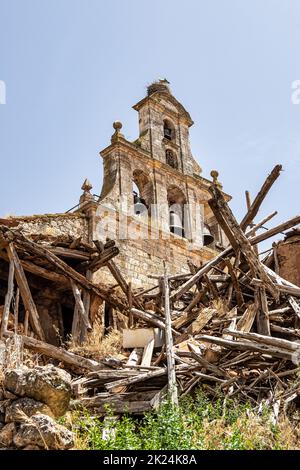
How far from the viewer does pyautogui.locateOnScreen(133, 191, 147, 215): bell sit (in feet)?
57.1

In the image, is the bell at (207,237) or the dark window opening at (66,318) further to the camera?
the bell at (207,237)

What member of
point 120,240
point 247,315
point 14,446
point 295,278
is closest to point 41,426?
point 14,446

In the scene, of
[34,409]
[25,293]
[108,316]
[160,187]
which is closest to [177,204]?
[160,187]

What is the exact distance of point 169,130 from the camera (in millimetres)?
21000

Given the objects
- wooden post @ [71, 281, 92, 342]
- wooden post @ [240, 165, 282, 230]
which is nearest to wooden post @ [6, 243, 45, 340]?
wooden post @ [71, 281, 92, 342]

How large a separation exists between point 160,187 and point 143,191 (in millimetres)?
578

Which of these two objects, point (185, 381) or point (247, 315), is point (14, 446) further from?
point (247, 315)

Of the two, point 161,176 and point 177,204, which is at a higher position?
point 161,176

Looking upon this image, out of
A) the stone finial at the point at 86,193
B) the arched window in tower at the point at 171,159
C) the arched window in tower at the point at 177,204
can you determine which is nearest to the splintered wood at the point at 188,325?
the stone finial at the point at 86,193

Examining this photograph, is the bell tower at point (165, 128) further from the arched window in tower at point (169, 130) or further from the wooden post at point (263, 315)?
the wooden post at point (263, 315)

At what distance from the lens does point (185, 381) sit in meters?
8.46

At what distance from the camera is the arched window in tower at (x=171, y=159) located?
65.9 ft

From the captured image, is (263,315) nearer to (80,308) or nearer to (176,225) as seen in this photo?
(80,308)
